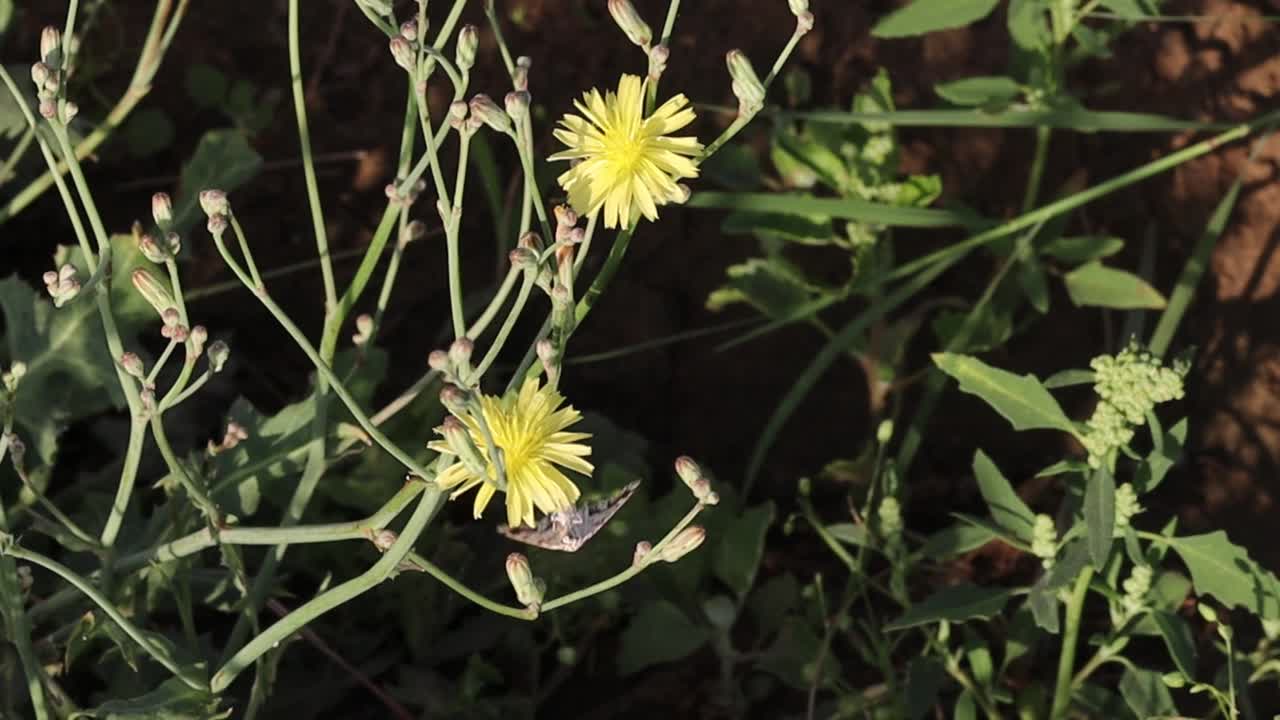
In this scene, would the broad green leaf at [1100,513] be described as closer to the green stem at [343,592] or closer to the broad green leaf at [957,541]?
the broad green leaf at [957,541]

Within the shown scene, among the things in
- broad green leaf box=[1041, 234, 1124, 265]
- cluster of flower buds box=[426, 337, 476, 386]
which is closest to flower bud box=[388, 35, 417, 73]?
cluster of flower buds box=[426, 337, 476, 386]

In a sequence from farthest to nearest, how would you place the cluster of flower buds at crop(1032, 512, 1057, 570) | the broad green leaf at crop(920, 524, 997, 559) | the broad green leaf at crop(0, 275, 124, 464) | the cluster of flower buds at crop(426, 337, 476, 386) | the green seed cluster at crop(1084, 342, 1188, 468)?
1. the broad green leaf at crop(0, 275, 124, 464)
2. the broad green leaf at crop(920, 524, 997, 559)
3. the cluster of flower buds at crop(1032, 512, 1057, 570)
4. the green seed cluster at crop(1084, 342, 1188, 468)
5. the cluster of flower buds at crop(426, 337, 476, 386)

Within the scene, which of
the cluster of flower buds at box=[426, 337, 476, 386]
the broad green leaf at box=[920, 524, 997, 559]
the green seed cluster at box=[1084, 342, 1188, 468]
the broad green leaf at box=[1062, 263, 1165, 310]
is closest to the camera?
the cluster of flower buds at box=[426, 337, 476, 386]

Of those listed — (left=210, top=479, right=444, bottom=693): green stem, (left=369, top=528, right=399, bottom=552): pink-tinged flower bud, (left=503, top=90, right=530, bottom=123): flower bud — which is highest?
(left=503, top=90, right=530, bottom=123): flower bud

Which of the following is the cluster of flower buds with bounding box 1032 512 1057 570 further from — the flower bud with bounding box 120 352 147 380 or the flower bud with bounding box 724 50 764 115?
the flower bud with bounding box 120 352 147 380

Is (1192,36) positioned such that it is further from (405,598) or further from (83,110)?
(83,110)

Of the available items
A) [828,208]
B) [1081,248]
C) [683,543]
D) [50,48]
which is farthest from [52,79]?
[1081,248]
